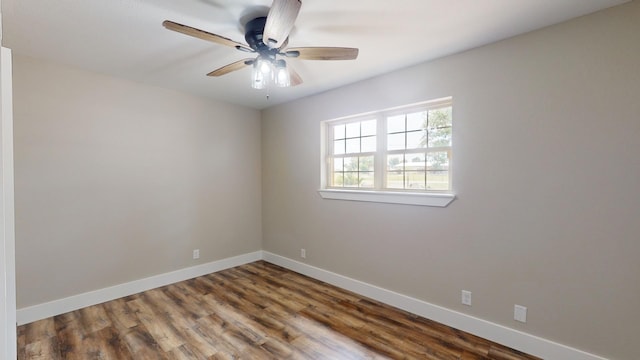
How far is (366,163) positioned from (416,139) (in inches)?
26.7

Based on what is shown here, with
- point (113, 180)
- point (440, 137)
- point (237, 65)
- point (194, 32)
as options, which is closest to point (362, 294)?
point (440, 137)

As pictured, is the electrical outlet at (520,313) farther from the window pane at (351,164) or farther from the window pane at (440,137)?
the window pane at (351,164)

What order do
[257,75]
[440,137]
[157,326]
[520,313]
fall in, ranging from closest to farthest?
[257,75]
[520,313]
[157,326]
[440,137]

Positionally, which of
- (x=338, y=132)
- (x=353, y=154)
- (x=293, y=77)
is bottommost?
(x=353, y=154)

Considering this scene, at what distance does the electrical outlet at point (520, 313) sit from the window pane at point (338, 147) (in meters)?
2.31

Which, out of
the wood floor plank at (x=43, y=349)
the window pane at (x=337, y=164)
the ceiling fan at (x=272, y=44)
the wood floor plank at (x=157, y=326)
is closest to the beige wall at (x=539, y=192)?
the window pane at (x=337, y=164)

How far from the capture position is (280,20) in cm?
160

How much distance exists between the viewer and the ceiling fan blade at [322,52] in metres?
1.93

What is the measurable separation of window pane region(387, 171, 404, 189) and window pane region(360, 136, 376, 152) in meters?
0.37

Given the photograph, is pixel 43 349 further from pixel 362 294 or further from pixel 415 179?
pixel 415 179

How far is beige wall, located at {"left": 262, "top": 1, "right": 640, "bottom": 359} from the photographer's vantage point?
1.85 metres

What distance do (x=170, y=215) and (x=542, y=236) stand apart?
3808mm

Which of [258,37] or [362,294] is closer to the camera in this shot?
[258,37]

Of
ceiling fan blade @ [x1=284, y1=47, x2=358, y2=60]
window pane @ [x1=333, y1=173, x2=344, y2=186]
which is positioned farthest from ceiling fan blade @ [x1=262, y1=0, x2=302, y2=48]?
window pane @ [x1=333, y1=173, x2=344, y2=186]
